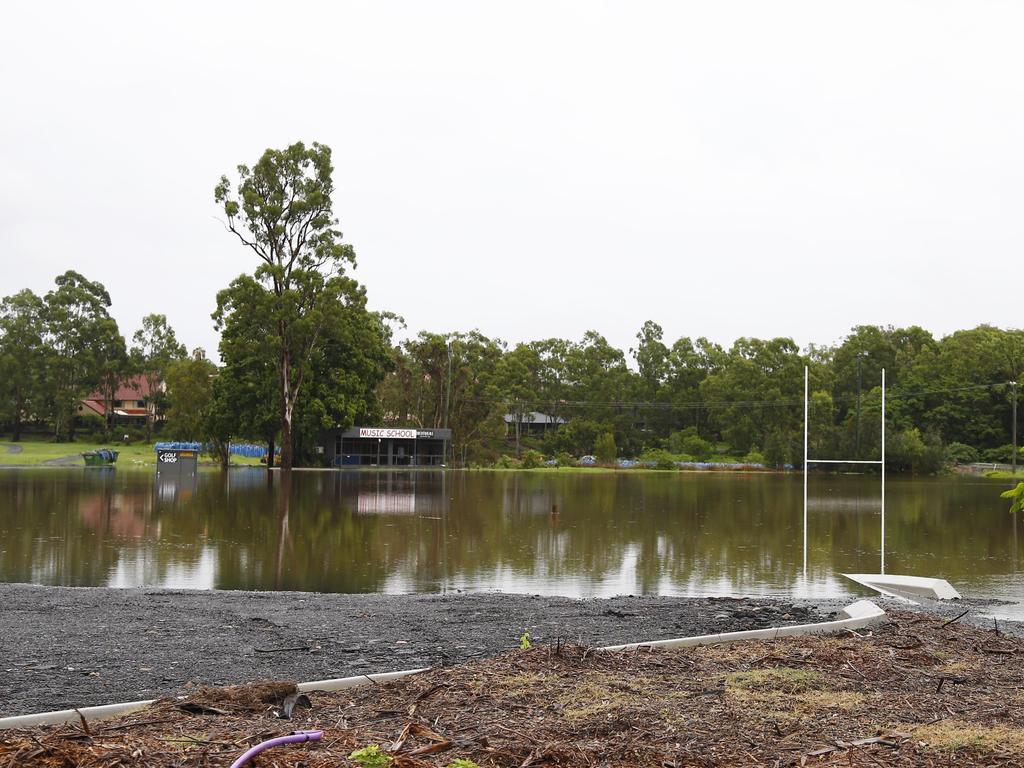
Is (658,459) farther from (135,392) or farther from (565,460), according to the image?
(135,392)

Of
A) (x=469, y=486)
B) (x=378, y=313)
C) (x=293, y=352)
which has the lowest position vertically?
(x=469, y=486)

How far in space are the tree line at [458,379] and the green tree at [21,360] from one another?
0.16 metres

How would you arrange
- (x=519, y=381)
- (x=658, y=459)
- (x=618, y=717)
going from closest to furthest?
(x=618, y=717) → (x=658, y=459) → (x=519, y=381)

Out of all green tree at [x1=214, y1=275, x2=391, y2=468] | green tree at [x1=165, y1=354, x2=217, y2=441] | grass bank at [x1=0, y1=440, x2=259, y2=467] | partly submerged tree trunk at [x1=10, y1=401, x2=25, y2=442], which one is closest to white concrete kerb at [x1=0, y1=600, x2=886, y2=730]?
green tree at [x1=214, y1=275, x2=391, y2=468]

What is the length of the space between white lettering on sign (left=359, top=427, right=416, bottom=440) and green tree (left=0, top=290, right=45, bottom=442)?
1389 inches

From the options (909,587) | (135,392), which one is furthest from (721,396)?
(909,587)

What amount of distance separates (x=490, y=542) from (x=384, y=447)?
144 feet

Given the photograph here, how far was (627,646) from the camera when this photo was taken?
22.7ft

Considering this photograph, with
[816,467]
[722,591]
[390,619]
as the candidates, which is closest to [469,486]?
[722,591]

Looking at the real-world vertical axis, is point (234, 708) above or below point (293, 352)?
below

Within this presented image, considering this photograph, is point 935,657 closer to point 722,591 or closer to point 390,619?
point 390,619

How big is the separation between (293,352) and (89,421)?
134ft

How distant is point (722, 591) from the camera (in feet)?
41.4

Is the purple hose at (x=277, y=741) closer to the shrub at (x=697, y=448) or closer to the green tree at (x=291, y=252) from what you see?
the green tree at (x=291, y=252)
